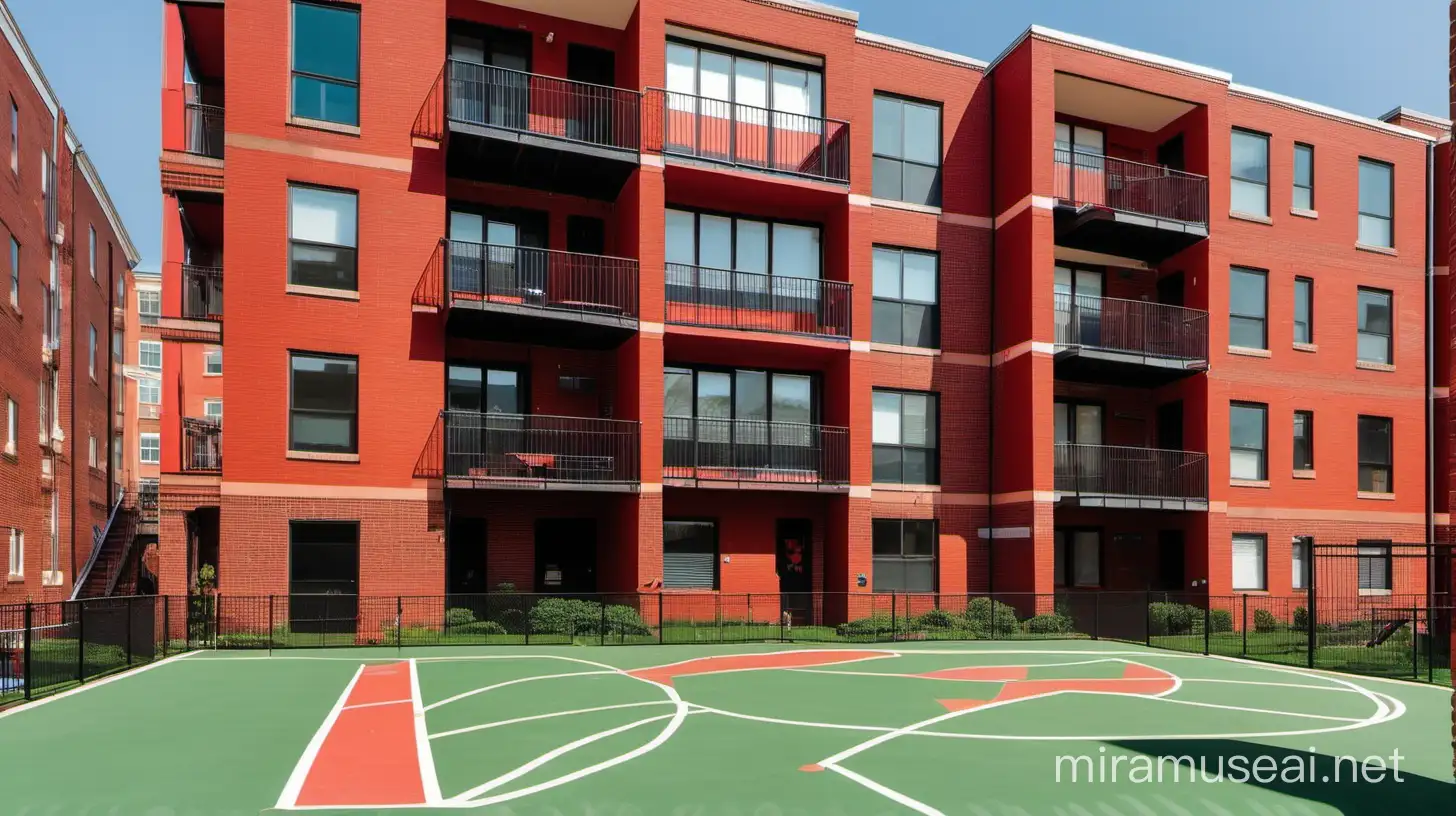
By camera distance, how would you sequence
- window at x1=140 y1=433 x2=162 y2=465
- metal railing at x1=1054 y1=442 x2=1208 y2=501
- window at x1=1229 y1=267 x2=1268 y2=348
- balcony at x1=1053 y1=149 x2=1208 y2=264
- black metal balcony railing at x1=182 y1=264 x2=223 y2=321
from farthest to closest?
window at x1=140 y1=433 x2=162 y2=465 → window at x1=1229 y1=267 x2=1268 y2=348 → balcony at x1=1053 y1=149 x2=1208 y2=264 → metal railing at x1=1054 y1=442 x2=1208 y2=501 → black metal balcony railing at x1=182 y1=264 x2=223 y2=321

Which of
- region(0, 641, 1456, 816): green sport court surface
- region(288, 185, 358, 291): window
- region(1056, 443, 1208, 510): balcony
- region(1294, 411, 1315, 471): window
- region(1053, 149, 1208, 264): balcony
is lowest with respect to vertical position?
region(0, 641, 1456, 816): green sport court surface

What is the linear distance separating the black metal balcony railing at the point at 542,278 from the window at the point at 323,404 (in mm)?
3140

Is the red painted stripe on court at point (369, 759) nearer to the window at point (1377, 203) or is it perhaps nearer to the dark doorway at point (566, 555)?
the dark doorway at point (566, 555)

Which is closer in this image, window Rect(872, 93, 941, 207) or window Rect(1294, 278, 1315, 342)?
window Rect(872, 93, 941, 207)

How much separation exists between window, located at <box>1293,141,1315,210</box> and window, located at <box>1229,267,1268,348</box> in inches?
117

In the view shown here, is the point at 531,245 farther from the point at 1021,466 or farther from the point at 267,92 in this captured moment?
the point at 1021,466

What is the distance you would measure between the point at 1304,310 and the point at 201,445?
3053 centimetres

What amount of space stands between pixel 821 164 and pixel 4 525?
23887 mm

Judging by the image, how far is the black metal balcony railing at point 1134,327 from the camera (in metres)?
28.5

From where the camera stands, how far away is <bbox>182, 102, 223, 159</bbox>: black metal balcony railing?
2362 centimetres

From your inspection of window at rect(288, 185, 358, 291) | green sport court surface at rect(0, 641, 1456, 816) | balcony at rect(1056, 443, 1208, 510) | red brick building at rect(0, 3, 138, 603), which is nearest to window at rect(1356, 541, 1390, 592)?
balcony at rect(1056, 443, 1208, 510)

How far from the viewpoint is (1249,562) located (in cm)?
2998

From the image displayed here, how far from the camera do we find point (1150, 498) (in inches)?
1097

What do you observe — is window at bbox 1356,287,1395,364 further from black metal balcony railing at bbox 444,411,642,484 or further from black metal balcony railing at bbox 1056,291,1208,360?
black metal balcony railing at bbox 444,411,642,484
